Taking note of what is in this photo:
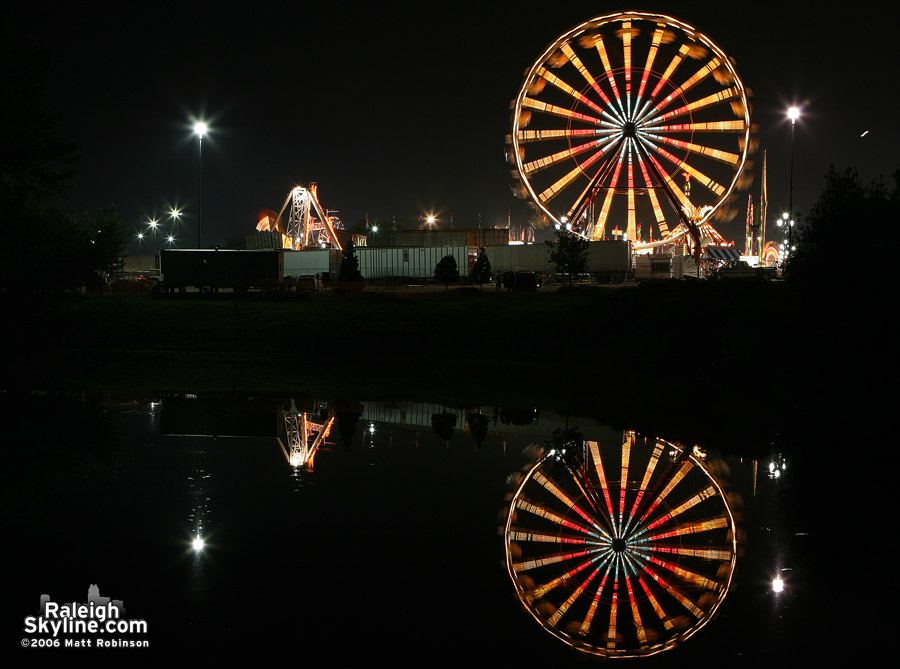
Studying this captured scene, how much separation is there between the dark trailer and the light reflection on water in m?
33.5

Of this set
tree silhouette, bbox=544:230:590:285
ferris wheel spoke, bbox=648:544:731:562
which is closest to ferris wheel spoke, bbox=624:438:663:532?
ferris wheel spoke, bbox=648:544:731:562

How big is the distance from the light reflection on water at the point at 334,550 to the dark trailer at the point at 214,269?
3350 cm

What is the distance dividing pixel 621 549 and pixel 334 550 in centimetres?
282

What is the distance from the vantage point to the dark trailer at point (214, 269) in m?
46.8

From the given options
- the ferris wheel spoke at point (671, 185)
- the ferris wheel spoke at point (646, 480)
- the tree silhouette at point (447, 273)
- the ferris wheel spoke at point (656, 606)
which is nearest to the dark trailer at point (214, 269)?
the tree silhouette at point (447, 273)

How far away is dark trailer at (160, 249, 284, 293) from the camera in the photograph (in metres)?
46.8

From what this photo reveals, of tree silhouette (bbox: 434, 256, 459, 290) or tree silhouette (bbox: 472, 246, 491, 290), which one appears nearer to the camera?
tree silhouette (bbox: 434, 256, 459, 290)

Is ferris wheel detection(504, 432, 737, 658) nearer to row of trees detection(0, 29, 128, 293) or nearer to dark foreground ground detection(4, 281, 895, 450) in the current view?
dark foreground ground detection(4, 281, 895, 450)

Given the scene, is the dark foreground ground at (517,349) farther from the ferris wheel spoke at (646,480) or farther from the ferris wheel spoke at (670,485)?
the ferris wheel spoke at (670,485)

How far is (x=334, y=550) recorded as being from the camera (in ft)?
27.2

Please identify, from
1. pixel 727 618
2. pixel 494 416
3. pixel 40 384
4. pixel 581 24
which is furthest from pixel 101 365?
pixel 581 24

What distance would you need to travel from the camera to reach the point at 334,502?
10.1 metres

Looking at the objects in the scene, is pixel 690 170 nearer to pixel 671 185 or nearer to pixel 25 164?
pixel 671 185

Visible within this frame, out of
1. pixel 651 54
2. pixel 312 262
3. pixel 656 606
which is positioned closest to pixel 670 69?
pixel 651 54
